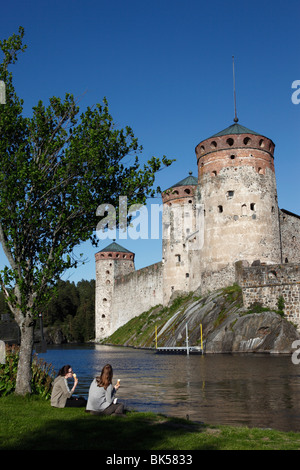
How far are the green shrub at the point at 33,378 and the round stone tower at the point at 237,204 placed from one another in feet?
80.7

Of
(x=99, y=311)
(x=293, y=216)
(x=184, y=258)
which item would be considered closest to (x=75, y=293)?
(x=99, y=311)

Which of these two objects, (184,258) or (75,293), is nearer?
(184,258)

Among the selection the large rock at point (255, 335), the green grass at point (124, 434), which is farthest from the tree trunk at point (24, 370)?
the large rock at point (255, 335)

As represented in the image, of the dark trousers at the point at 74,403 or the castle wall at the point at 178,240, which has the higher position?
the castle wall at the point at 178,240

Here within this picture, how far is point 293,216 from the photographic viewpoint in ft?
135

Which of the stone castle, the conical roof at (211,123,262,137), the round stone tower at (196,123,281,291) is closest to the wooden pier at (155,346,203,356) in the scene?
the stone castle

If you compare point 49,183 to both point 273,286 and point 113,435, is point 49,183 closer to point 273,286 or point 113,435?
point 113,435

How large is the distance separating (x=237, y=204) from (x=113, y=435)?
98.8 feet

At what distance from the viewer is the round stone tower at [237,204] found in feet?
116

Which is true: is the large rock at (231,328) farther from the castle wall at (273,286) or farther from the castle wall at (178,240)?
the castle wall at (178,240)

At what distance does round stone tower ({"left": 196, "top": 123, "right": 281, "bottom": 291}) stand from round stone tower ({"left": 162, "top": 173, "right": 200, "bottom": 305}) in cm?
832

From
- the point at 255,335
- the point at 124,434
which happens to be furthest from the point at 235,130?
the point at 124,434

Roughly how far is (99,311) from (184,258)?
2492cm

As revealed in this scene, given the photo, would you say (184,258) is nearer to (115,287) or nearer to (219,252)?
(219,252)
